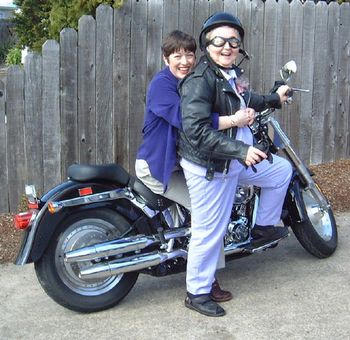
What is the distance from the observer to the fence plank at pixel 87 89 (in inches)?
208

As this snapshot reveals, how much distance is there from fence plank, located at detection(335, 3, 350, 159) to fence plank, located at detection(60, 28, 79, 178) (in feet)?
10.8

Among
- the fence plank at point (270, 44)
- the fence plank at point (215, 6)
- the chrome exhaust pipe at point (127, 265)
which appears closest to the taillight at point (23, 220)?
the chrome exhaust pipe at point (127, 265)

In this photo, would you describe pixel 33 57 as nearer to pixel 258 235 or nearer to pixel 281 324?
pixel 258 235

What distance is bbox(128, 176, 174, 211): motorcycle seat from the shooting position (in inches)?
148

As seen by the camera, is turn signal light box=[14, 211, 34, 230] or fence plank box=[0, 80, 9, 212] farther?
fence plank box=[0, 80, 9, 212]

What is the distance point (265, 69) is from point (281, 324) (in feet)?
11.4

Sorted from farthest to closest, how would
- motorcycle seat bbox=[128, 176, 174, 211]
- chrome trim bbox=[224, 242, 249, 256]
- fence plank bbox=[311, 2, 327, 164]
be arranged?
fence plank bbox=[311, 2, 327, 164] → chrome trim bbox=[224, 242, 249, 256] → motorcycle seat bbox=[128, 176, 174, 211]

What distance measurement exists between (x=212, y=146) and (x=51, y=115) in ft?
7.61

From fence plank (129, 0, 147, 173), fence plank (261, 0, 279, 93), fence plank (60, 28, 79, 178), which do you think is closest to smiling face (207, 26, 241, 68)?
fence plank (60, 28, 79, 178)

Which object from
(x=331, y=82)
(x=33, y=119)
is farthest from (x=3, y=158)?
(x=331, y=82)

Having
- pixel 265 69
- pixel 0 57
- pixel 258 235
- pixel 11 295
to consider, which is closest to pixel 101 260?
pixel 11 295

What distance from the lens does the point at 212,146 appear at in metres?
3.34

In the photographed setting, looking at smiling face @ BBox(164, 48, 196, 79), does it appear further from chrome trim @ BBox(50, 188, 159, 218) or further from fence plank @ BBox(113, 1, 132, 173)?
fence plank @ BBox(113, 1, 132, 173)

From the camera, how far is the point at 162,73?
3.71 metres
